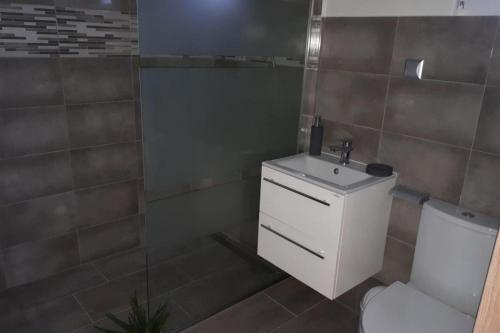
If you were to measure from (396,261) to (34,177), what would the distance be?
2.25m

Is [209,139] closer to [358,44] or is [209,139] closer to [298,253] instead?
[298,253]

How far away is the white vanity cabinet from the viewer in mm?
2037

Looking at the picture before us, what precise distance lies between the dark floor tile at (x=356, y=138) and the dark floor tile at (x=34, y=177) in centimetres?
170

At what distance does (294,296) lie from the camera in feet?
8.49

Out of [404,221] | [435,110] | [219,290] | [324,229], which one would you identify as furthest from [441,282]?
[219,290]

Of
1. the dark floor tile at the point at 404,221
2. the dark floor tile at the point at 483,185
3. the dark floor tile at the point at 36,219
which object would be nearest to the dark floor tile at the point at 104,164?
the dark floor tile at the point at 36,219

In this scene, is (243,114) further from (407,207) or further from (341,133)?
(407,207)

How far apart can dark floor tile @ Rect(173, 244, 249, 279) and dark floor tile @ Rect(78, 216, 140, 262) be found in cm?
89

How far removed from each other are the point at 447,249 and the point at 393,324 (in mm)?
447

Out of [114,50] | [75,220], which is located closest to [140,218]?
[75,220]

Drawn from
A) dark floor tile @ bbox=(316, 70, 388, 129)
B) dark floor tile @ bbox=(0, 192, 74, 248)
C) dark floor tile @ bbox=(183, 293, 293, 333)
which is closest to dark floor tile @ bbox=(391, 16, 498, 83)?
dark floor tile @ bbox=(316, 70, 388, 129)

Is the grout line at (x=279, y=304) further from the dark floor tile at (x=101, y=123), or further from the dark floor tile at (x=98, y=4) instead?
the dark floor tile at (x=98, y=4)

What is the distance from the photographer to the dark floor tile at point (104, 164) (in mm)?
2701

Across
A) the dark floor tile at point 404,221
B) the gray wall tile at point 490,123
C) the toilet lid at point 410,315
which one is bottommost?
the toilet lid at point 410,315
